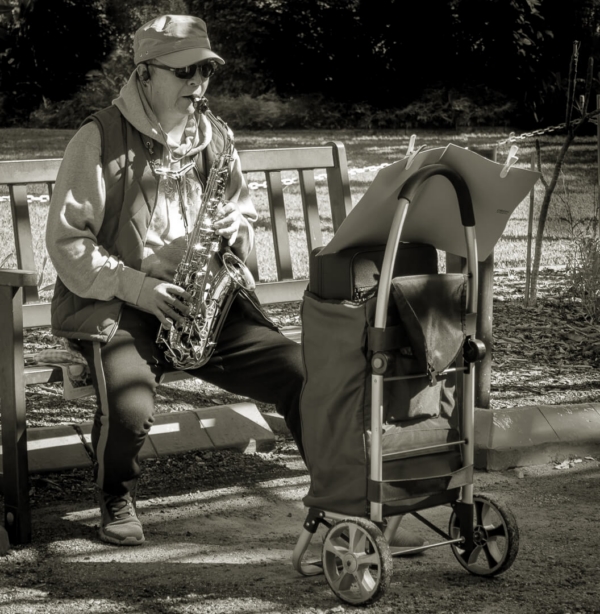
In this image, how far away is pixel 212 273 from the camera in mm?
3676

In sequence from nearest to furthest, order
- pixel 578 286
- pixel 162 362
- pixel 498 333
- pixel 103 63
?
pixel 162 362 < pixel 498 333 < pixel 578 286 < pixel 103 63

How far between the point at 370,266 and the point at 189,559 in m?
1.16

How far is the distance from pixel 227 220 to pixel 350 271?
2.81ft

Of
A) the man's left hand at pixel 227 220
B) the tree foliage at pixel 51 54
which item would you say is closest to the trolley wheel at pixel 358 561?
the man's left hand at pixel 227 220

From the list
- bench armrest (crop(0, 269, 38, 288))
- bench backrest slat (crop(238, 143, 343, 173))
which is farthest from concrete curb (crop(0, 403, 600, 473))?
bench backrest slat (crop(238, 143, 343, 173))

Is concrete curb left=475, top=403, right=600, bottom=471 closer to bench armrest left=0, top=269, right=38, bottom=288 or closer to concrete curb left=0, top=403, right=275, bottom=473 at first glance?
concrete curb left=0, top=403, right=275, bottom=473

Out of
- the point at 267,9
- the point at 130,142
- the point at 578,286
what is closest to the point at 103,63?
the point at 267,9

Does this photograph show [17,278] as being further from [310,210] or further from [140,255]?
[310,210]

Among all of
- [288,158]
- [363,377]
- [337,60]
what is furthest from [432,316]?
[337,60]

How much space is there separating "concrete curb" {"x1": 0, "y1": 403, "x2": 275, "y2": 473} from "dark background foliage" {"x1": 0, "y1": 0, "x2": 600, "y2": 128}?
17.6 meters

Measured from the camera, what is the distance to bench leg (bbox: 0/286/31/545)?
341 centimetres

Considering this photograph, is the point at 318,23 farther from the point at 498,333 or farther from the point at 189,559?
the point at 189,559

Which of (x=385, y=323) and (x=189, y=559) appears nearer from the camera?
→ (x=385, y=323)

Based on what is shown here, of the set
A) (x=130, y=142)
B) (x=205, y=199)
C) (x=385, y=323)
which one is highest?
(x=130, y=142)
